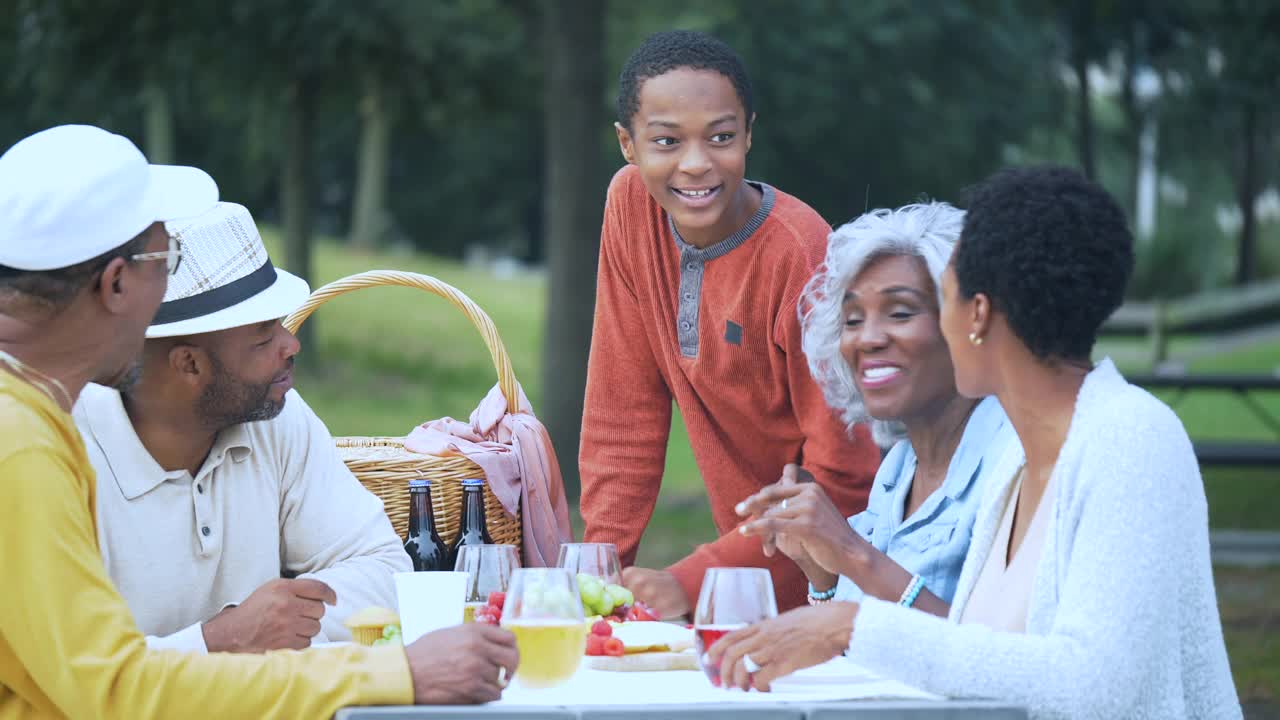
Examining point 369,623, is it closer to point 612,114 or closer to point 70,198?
point 70,198

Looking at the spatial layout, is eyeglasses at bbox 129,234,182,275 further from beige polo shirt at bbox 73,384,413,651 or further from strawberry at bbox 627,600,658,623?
strawberry at bbox 627,600,658,623

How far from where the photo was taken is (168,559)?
3.24 meters

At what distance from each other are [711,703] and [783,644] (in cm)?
19

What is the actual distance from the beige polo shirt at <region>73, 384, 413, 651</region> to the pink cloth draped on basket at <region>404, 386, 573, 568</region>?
0.52m

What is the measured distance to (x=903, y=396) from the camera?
3463mm

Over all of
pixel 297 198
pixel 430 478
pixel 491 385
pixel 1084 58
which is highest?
pixel 1084 58

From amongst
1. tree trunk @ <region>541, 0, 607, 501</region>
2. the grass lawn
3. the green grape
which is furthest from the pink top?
tree trunk @ <region>541, 0, 607, 501</region>

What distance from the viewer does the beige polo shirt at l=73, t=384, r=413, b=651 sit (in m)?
3.21

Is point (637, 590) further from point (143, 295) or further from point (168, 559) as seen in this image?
point (143, 295)

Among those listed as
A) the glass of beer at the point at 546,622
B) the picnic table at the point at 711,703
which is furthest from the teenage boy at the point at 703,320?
the glass of beer at the point at 546,622

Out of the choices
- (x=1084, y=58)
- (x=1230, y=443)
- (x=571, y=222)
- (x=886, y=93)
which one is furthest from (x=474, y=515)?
(x=886, y=93)

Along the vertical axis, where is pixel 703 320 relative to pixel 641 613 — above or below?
above

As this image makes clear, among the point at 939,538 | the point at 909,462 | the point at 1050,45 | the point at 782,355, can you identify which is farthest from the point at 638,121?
the point at 1050,45

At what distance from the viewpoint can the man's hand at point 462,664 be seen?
2.43m
